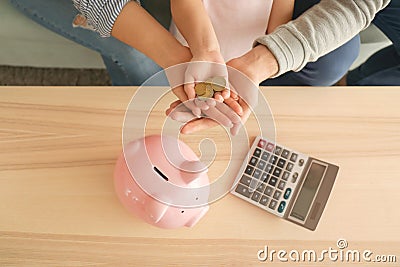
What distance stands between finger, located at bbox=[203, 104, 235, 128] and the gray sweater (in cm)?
11

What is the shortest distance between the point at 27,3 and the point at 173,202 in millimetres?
508

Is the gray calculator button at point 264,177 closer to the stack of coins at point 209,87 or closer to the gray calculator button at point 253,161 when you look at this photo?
the gray calculator button at point 253,161

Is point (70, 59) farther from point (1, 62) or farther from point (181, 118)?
point (181, 118)

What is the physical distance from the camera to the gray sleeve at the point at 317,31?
0.69 metres

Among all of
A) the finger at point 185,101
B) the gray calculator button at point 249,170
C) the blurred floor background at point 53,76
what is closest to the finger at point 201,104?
the finger at point 185,101

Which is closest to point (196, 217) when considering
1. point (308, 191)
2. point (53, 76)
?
point (308, 191)

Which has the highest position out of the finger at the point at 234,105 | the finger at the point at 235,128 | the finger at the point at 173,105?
the finger at the point at 234,105

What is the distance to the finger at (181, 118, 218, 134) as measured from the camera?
693 millimetres

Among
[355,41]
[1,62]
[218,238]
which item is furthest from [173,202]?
[1,62]

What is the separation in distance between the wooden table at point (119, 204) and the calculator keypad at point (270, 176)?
0.02 m

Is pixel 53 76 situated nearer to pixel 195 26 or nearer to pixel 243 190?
pixel 195 26

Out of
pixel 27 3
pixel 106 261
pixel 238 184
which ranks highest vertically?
pixel 27 3

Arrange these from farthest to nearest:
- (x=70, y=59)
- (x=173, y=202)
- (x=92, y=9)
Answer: (x=70, y=59)
(x=92, y=9)
(x=173, y=202)

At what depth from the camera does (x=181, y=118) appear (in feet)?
2.29
